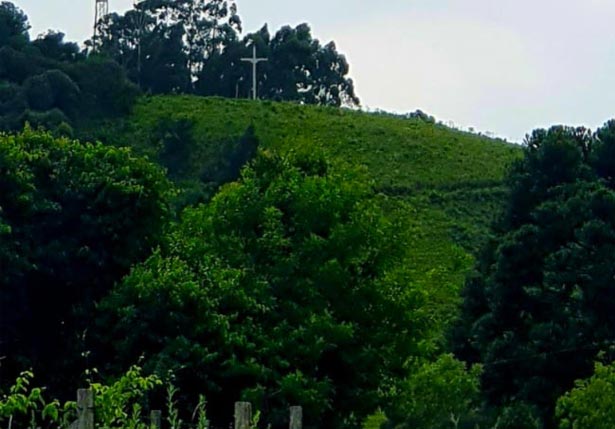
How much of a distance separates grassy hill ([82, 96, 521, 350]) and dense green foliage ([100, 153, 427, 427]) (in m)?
25.6

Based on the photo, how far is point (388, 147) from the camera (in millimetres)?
81000

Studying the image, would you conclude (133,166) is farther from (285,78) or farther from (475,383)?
(285,78)

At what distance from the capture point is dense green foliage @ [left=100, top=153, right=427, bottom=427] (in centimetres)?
3253

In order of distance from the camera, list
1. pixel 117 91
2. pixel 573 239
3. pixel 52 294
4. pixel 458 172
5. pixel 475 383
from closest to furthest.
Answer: pixel 52 294
pixel 475 383
pixel 573 239
pixel 458 172
pixel 117 91

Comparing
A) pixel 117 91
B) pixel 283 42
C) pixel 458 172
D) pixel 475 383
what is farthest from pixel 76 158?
pixel 283 42

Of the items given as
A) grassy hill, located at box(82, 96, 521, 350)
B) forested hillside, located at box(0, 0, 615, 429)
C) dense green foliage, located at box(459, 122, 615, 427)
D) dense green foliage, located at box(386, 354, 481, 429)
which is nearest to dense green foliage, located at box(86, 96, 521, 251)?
grassy hill, located at box(82, 96, 521, 350)

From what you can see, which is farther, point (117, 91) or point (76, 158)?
point (117, 91)

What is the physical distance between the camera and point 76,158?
36375 millimetres

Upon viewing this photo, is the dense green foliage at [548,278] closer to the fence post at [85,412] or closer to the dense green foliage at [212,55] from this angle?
the fence post at [85,412]

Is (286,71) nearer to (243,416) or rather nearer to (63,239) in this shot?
(63,239)

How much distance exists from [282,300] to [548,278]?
7.78 m

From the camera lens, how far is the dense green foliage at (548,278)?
38.3 m

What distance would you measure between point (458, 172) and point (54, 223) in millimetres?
43448

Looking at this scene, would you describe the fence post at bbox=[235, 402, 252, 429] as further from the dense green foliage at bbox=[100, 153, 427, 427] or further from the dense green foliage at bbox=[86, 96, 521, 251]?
the dense green foliage at bbox=[86, 96, 521, 251]
